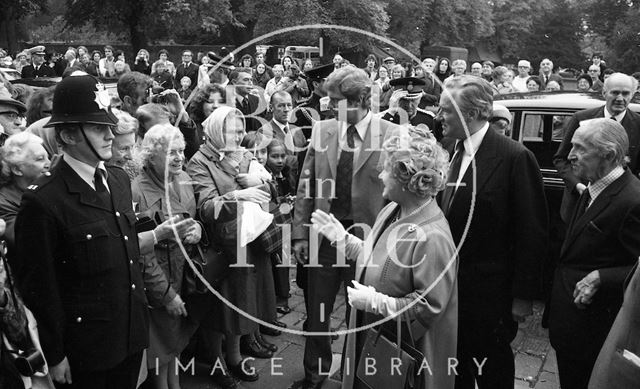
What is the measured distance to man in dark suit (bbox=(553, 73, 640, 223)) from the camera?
5.40 metres

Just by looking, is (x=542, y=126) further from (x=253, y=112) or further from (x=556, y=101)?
(x=253, y=112)

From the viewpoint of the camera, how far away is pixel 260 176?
4328 mm

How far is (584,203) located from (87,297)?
2.80 m

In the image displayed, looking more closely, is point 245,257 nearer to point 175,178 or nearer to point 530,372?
point 175,178

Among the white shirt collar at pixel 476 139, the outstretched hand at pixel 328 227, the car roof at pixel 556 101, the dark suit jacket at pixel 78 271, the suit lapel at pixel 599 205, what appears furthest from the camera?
the car roof at pixel 556 101

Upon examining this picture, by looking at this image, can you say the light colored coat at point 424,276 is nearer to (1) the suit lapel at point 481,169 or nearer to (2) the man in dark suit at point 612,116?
(1) the suit lapel at point 481,169

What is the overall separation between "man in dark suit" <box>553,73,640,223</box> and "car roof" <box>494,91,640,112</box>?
0.40 m

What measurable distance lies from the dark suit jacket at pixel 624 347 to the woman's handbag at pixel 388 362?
32.5 inches

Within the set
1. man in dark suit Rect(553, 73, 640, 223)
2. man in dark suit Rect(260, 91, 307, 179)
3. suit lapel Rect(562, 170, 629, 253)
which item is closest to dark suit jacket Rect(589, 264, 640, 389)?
suit lapel Rect(562, 170, 629, 253)

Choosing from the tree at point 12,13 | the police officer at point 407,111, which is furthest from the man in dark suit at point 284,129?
the tree at point 12,13

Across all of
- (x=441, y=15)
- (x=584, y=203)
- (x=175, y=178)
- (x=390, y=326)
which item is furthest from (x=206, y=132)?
(x=441, y=15)

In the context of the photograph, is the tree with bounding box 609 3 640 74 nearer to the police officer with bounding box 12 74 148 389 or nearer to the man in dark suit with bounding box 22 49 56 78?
the man in dark suit with bounding box 22 49 56 78

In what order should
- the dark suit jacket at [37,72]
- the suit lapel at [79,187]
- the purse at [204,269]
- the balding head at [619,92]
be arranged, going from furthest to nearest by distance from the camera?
the dark suit jacket at [37,72], the balding head at [619,92], the purse at [204,269], the suit lapel at [79,187]

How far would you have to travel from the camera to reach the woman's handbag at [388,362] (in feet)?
9.11
